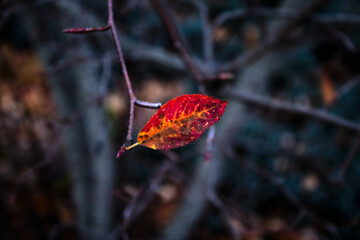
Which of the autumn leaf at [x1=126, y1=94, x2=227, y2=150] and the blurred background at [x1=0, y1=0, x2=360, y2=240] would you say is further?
the blurred background at [x1=0, y1=0, x2=360, y2=240]

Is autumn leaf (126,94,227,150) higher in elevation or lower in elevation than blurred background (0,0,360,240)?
higher

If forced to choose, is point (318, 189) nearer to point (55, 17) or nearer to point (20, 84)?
point (55, 17)

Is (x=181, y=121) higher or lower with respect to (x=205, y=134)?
higher

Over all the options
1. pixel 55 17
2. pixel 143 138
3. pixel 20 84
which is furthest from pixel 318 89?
pixel 20 84

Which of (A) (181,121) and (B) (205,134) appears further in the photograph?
(B) (205,134)
